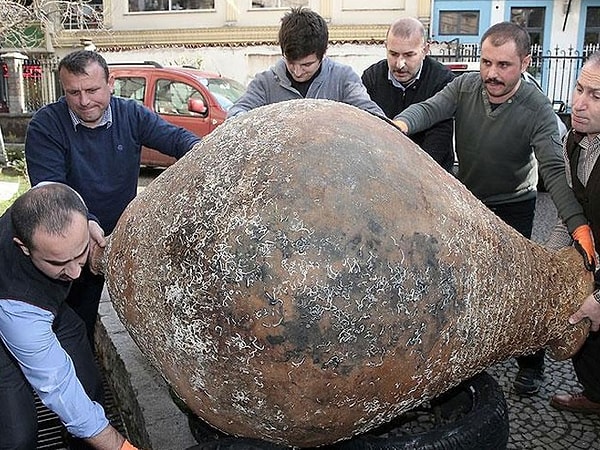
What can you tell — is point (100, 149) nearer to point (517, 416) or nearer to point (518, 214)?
point (518, 214)

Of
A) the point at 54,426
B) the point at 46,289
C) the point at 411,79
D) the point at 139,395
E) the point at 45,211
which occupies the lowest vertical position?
the point at 54,426

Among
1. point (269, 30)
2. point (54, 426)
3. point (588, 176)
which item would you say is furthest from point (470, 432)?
point (269, 30)

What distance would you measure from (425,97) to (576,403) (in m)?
1.99

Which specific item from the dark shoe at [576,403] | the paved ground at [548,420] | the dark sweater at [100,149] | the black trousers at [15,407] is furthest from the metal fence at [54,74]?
the black trousers at [15,407]

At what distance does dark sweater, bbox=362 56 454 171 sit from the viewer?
13.3 feet

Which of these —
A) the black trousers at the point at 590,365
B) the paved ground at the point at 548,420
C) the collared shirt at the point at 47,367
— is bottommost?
the paved ground at the point at 548,420

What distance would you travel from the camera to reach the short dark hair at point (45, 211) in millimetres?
2465

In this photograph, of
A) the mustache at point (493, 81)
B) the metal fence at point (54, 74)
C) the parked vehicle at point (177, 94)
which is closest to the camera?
the mustache at point (493, 81)

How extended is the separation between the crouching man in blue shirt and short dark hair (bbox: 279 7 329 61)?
4.73ft

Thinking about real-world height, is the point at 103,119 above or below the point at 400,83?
below

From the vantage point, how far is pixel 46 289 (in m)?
2.73

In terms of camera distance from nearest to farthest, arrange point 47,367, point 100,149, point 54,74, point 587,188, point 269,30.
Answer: point 47,367, point 587,188, point 100,149, point 54,74, point 269,30

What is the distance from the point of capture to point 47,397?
261 centimetres

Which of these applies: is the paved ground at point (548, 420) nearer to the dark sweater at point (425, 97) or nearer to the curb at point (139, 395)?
the dark sweater at point (425, 97)
